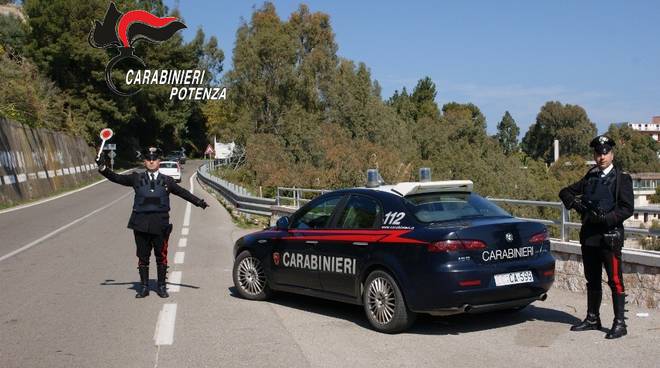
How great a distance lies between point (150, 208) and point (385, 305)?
355 centimetres

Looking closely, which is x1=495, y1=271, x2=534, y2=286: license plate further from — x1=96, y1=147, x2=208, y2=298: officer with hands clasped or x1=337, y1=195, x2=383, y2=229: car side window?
x1=96, y1=147, x2=208, y2=298: officer with hands clasped

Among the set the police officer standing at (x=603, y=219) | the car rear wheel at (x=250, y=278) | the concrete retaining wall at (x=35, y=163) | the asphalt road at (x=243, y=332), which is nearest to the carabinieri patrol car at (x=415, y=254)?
the asphalt road at (x=243, y=332)

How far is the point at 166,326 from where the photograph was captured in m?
7.45

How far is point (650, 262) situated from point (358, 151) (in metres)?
31.6

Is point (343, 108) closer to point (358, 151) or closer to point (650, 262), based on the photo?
point (358, 151)

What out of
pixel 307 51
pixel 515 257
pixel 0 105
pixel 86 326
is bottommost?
pixel 86 326

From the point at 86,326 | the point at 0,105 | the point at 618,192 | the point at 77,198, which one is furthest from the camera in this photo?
the point at 0,105

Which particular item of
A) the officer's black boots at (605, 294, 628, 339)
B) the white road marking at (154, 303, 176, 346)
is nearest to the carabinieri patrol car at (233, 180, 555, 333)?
the officer's black boots at (605, 294, 628, 339)

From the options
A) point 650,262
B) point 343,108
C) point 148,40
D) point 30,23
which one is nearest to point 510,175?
point 343,108

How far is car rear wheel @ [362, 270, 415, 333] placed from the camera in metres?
6.90

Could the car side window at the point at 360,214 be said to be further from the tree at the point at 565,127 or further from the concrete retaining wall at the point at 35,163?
the tree at the point at 565,127

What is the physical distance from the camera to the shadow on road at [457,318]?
7.30 meters

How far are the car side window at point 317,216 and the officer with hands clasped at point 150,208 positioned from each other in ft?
4.59

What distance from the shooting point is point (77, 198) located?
35.8 m
